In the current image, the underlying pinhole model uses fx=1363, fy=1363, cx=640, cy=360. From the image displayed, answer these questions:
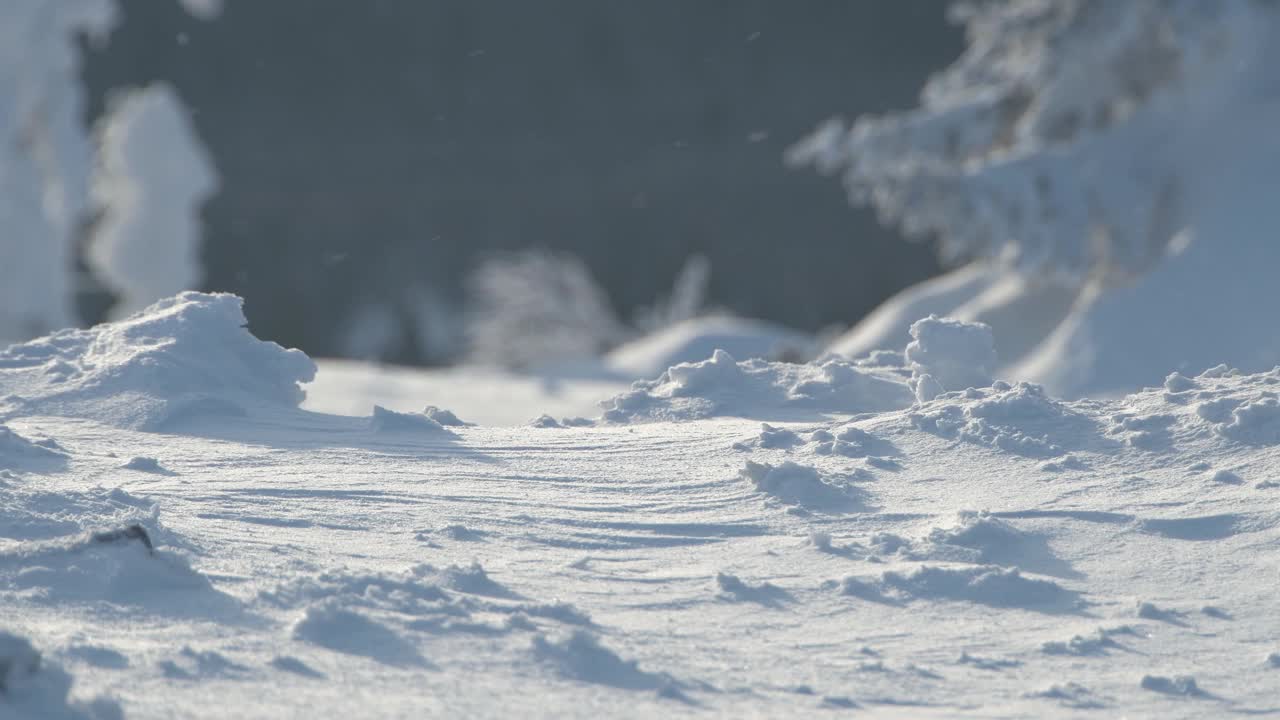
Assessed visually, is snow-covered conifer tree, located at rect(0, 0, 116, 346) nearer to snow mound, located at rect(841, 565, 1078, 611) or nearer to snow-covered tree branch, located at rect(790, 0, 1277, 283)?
snow-covered tree branch, located at rect(790, 0, 1277, 283)

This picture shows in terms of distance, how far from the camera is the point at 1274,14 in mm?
10203

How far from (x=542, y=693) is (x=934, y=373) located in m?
2.27

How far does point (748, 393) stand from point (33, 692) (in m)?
2.36

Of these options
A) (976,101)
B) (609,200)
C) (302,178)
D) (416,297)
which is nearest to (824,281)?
(609,200)

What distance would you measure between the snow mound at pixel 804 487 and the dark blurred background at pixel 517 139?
731 inches

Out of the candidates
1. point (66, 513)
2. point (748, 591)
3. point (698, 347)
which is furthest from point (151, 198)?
point (748, 591)

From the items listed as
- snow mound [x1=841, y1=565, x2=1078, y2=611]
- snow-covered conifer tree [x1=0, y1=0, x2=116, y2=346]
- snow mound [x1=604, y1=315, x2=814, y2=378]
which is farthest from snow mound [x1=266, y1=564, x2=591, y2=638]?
snow-covered conifer tree [x1=0, y1=0, x2=116, y2=346]

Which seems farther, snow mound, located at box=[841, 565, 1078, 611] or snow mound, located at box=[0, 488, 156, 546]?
snow mound, located at box=[0, 488, 156, 546]

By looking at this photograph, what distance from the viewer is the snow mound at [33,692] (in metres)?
2.09

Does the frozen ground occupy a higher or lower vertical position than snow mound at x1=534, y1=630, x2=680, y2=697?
higher

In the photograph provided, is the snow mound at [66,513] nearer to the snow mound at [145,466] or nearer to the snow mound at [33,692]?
the snow mound at [145,466]

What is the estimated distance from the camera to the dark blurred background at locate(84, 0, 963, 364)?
22.6m

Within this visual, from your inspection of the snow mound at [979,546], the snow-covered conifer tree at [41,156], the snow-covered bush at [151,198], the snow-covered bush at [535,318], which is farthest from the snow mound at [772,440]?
the snow-covered bush at [535,318]

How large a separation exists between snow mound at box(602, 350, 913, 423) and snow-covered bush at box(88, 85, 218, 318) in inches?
359
